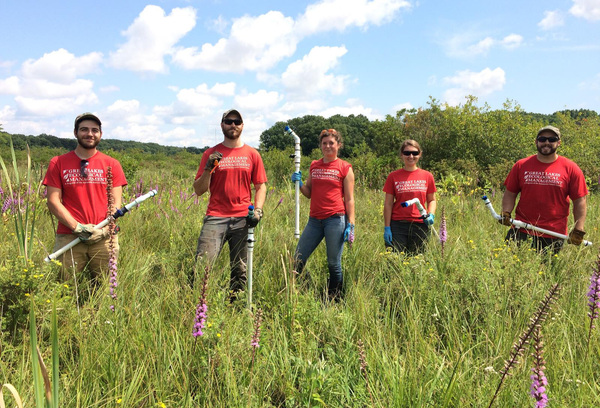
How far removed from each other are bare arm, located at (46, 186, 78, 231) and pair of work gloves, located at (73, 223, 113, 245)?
55 mm

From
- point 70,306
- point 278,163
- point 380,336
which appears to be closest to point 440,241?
point 380,336

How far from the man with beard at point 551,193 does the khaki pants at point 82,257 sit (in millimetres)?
4276

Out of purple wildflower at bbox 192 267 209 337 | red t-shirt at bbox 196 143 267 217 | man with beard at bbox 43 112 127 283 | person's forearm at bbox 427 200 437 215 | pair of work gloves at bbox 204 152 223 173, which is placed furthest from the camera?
person's forearm at bbox 427 200 437 215

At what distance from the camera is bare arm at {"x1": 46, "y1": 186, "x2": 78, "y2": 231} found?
329cm

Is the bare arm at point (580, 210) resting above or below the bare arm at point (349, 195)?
below

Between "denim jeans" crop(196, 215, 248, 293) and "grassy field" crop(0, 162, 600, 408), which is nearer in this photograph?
"grassy field" crop(0, 162, 600, 408)

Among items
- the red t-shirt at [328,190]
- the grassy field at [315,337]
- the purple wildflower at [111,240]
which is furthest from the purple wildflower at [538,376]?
the red t-shirt at [328,190]

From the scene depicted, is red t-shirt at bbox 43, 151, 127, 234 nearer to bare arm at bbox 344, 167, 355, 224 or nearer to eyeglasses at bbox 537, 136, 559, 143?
bare arm at bbox 344, 167, 355, 224

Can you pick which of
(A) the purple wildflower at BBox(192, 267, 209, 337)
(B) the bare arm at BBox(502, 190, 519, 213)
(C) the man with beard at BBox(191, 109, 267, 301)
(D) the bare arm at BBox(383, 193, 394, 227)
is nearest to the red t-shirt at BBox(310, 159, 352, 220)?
(D) the bare arm at BBox(383, 193, 394, 227)

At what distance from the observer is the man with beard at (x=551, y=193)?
3986 mm

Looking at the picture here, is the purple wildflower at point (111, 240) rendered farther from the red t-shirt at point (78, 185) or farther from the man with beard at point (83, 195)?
the red t-shirt at point (78, 185)

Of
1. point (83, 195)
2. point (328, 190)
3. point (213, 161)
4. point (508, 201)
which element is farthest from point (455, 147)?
point (83, 195)

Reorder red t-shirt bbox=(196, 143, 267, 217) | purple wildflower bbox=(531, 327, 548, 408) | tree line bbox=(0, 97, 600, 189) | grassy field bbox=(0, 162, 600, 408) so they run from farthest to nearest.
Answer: tree line bbox=(0, 97, 600, 189) < red t-shirt bbox=(196, 143, 267, 217) < grassy field bbox=(0, 162, 600, 408) < purple wildflower bbox=(531, 327, 548, 408)

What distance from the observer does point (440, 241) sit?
4.26 m
